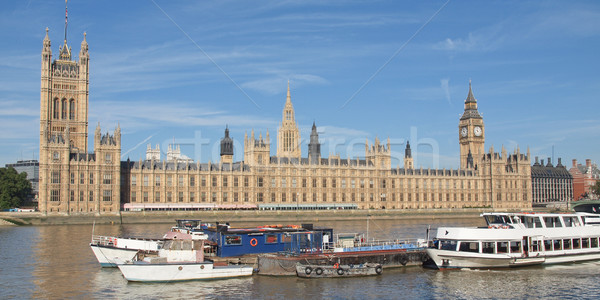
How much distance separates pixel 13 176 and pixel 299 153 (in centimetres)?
7426

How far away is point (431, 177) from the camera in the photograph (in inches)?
6216

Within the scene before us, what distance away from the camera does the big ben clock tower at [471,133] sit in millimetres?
178250

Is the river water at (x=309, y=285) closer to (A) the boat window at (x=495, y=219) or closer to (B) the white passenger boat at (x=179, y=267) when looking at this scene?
(B) the white passenger boat at (x=179, y=267)

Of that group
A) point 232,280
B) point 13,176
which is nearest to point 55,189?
point 13,176

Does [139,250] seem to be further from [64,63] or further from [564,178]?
[564,178]

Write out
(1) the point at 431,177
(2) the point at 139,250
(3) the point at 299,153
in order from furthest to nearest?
(3) the point at 299,153
(1) the point at 431,177
(2) the point at 139,250

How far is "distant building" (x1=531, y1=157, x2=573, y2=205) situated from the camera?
19112 centimetres

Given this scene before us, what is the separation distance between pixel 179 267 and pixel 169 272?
79 cm

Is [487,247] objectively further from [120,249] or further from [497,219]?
[120,249]

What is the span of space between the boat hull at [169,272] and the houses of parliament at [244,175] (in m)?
68.8

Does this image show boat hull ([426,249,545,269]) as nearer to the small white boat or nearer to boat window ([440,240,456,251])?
boat window ([440,240,456,251])

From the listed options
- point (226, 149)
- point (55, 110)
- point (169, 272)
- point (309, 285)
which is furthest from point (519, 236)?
point (55, 110)

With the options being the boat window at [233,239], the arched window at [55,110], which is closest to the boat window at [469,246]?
the boat window at [233,239]

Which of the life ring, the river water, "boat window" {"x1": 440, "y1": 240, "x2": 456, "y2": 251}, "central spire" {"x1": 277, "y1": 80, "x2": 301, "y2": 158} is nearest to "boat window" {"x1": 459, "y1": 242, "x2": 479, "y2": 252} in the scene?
"boat window" {"x1": 440, "y1": 240, "x2": 456, "y2": 251}
